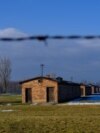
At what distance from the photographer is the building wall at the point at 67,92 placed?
197 ft

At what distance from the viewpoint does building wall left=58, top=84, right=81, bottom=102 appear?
197ft

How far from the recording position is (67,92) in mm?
68125

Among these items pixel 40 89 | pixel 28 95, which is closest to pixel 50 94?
pixel 40 89

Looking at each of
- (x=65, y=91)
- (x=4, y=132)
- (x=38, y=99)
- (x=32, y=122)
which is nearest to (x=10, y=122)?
(x=32, y=122)

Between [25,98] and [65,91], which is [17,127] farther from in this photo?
[65,91]

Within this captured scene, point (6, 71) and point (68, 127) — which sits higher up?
point (6, 71)

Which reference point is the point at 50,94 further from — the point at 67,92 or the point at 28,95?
the point at 67,92

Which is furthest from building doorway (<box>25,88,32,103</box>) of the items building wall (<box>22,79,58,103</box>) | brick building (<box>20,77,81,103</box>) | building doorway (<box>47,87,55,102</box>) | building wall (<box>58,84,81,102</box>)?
building wall (<box>58,84,81,102</box>)

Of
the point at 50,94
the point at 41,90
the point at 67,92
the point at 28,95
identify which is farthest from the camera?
the point at 67,92

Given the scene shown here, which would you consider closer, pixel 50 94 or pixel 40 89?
pixel 40 89

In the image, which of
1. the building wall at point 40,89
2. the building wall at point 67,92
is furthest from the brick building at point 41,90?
the building wall at point 67,92

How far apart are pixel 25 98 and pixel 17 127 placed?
38.2 m

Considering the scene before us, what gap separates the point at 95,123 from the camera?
20.8m

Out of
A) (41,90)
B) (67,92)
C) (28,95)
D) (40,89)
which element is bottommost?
(28,95)
